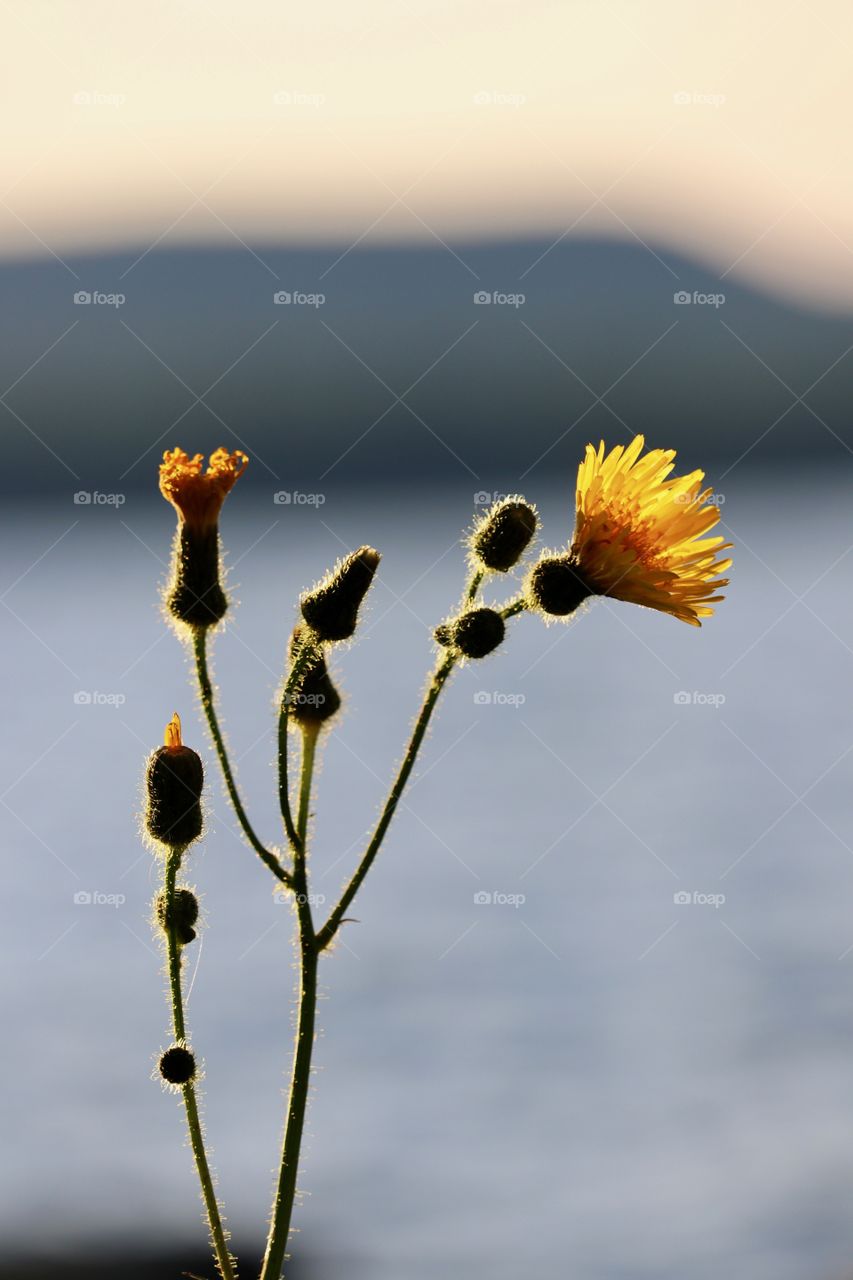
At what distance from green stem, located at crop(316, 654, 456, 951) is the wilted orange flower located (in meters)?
0.22

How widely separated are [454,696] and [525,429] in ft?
28.4

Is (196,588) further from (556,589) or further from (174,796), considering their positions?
(556,589)

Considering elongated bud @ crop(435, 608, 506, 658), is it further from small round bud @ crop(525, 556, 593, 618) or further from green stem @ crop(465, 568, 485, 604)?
small round bud @ crop(525, 556, 593, 618)

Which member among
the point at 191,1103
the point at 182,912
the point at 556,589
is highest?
the point at 556,589

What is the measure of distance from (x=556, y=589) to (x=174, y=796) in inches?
12.6

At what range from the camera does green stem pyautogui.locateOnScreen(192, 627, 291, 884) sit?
33.5 inches

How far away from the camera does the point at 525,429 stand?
1367cm

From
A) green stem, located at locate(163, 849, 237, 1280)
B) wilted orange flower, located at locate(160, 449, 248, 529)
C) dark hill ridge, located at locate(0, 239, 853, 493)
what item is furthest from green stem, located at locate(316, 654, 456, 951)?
dark hill ridge, located at locate(0, 239, 853, 493)

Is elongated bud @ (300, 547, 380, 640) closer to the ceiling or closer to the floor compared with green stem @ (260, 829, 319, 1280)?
closer to the ceiling

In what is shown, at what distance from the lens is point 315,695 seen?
3.17 feet

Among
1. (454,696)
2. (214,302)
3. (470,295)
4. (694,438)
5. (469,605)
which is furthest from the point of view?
(694,438)

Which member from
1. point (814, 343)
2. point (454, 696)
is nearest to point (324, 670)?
point (454, 696)

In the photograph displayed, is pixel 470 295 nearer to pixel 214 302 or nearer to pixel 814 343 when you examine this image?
pixel 214 302

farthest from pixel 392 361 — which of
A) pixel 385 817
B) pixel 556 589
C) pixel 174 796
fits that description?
pixel 385 817
